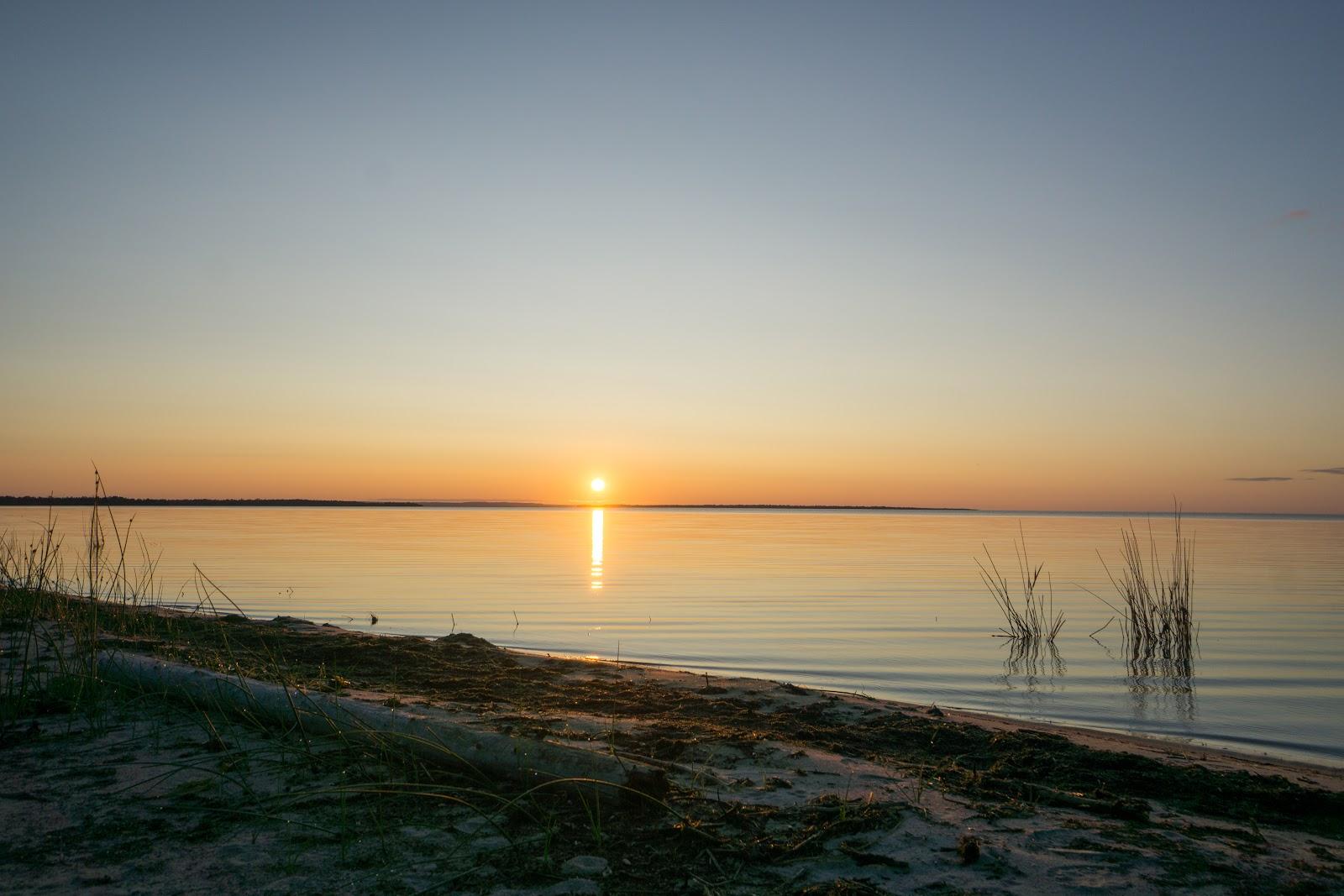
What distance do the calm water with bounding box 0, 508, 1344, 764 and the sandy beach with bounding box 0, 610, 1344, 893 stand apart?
11.7 ft

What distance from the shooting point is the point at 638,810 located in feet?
14.9

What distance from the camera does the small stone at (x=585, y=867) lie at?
3871 millimetres

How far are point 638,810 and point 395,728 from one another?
181cm

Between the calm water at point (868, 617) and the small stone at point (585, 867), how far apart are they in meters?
7.46

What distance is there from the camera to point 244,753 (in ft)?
17.1

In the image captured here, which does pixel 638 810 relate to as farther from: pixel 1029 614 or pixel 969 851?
pixel 1029 614

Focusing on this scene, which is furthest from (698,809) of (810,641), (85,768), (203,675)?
(810,641)

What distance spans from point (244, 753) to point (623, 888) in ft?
9.30

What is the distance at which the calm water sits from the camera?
10.8m

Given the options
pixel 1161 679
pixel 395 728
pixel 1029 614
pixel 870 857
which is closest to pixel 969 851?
pixel 870 857

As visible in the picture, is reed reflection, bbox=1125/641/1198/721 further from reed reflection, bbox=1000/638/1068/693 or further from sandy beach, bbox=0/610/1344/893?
sandy beach, bbox=0/610/1344/893

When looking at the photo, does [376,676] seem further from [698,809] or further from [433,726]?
[698,809]

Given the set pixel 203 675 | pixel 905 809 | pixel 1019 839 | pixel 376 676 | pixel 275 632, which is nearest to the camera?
pixel 1019 839

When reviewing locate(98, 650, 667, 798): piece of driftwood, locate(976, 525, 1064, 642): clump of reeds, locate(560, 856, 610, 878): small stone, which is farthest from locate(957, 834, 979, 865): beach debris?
locate(976, 525, 1064, 642): clump of reeds
